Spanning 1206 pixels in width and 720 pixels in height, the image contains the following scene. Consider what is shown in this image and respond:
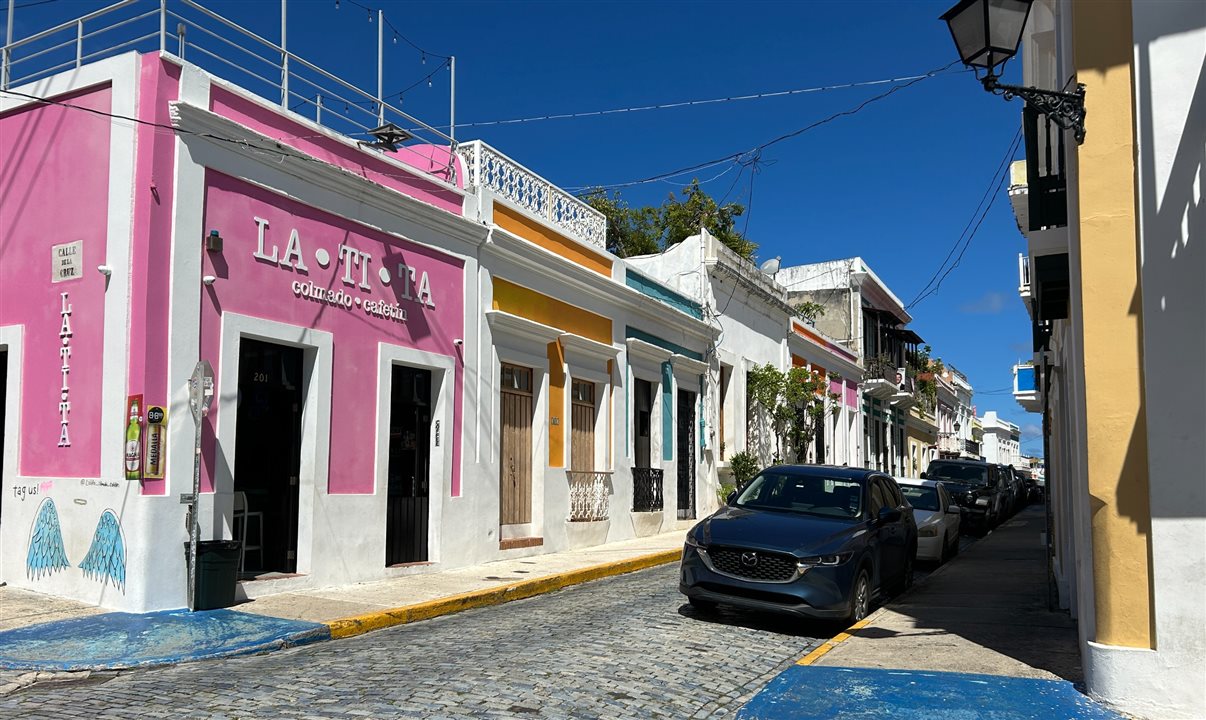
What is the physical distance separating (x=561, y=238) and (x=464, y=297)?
3.50 metres

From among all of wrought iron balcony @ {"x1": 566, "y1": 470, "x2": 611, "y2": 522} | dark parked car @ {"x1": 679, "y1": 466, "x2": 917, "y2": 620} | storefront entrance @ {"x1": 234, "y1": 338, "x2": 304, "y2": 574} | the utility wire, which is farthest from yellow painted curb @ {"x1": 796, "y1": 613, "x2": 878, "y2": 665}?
the utility wire

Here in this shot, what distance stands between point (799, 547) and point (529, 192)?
9.40m

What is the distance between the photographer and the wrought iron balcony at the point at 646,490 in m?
20.2

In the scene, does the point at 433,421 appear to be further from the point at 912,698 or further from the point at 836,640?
the point at 912,698

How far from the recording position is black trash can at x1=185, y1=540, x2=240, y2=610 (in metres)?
9.87

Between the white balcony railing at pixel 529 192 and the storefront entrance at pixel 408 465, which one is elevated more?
the white balcony railing at pixel 529 192

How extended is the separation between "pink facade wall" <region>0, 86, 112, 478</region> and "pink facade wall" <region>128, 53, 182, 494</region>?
1.66ft

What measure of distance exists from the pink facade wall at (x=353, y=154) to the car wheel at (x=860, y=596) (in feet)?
25.4

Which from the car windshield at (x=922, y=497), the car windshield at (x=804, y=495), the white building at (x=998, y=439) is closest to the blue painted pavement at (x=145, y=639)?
the car windshield at (x=804, y=495)

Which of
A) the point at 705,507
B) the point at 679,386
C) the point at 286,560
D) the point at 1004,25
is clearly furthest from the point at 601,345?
the point at 1004,25

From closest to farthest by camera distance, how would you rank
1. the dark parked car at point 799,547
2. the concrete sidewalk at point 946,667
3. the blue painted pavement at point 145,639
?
the concrete sidewalk at point 946,667 < the blue painted pavement at point 145,639 < the dark parked car at point 799,547

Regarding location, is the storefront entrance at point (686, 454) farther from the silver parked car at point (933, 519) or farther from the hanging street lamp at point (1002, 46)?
the hanging street lamp at point (1002, 46)

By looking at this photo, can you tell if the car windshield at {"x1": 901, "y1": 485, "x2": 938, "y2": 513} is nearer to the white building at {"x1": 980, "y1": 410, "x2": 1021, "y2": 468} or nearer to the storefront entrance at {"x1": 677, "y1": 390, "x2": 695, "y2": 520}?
the storefront entrance at {"x1": 677, "y1": 390, "x2": 695, "y2": 520}

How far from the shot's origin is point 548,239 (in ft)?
57.2
